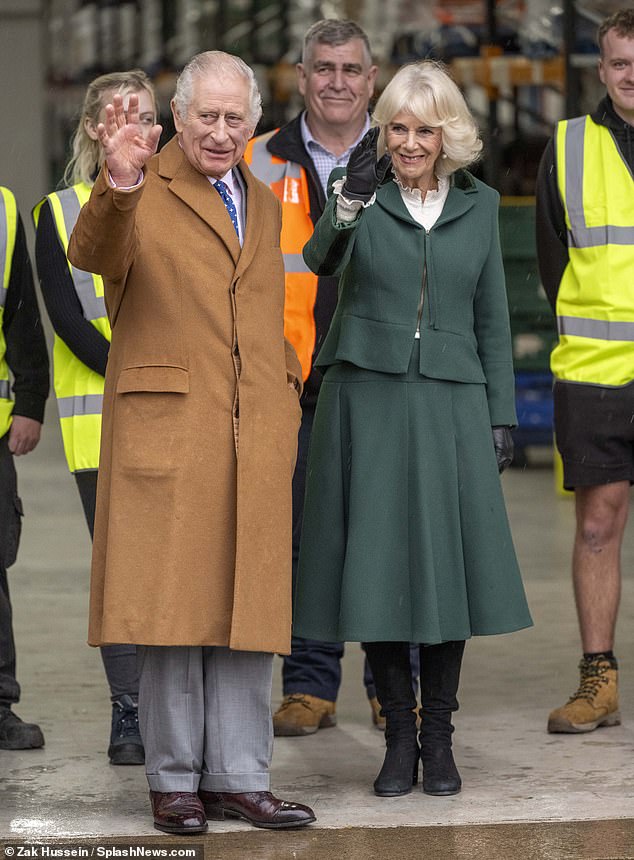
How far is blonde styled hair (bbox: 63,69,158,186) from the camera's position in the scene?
15.3 feet

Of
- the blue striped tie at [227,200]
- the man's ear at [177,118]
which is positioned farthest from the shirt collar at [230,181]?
the man's ear at [177,118]

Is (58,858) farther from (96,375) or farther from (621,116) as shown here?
(621,116)

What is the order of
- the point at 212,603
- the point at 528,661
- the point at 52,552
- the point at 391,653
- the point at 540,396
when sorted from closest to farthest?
the point at 212,603, the point at 391,653, the point at 528,661, the point at 52,552, the point at 540,396

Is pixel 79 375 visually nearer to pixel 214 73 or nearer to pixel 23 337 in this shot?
pixel 23 337

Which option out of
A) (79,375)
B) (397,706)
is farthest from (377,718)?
(79,375)

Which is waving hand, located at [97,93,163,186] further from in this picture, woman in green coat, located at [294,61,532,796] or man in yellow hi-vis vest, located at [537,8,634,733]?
A: man in yellow hi-vis vest, located at [537,8,634,733]

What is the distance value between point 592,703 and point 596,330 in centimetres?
113

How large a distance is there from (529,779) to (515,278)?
7304mm

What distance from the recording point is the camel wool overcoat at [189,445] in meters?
3.94

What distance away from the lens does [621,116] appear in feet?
16.7

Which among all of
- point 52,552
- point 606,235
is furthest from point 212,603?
point 52,552

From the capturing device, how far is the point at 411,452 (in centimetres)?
434

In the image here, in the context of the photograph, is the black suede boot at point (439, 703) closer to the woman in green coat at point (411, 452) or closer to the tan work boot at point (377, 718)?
the woman in green coat at point (411, 452)

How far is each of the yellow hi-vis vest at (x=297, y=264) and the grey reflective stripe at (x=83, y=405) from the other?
63cm
